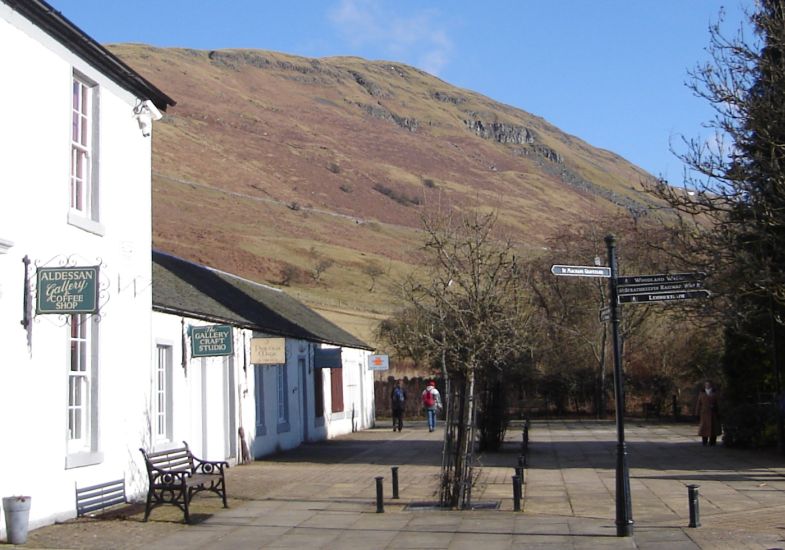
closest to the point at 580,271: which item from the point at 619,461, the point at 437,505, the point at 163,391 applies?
the point at 619,461

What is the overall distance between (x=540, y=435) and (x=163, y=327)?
57.6 feet

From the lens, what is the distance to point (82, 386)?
13.9m

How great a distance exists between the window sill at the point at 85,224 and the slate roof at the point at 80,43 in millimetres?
2270

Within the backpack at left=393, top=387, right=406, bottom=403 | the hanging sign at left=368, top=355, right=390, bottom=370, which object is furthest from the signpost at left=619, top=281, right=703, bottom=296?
the hanging sign at left=368, top=355, right=390, bottom=370

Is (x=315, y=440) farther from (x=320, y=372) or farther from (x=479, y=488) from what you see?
(x=479, y=488)

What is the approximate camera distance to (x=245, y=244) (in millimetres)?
92500

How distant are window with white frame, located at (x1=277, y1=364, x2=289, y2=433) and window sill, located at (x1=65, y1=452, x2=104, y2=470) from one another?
12076 millimetres

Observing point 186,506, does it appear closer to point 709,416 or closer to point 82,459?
point 82,459

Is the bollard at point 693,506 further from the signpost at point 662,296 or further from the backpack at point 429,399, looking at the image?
the backpack at point 429,399

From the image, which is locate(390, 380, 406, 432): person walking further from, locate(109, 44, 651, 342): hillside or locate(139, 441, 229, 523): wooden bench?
locate(139, 441, 229, 523): wooden bench

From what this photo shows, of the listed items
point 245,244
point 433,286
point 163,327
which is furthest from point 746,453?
point 245,244

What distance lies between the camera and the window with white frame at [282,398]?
85.4 feet

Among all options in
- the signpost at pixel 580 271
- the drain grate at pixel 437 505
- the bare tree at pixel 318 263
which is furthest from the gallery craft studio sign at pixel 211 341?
the bare tree at pixel 318 263

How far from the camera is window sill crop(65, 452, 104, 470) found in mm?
13070
